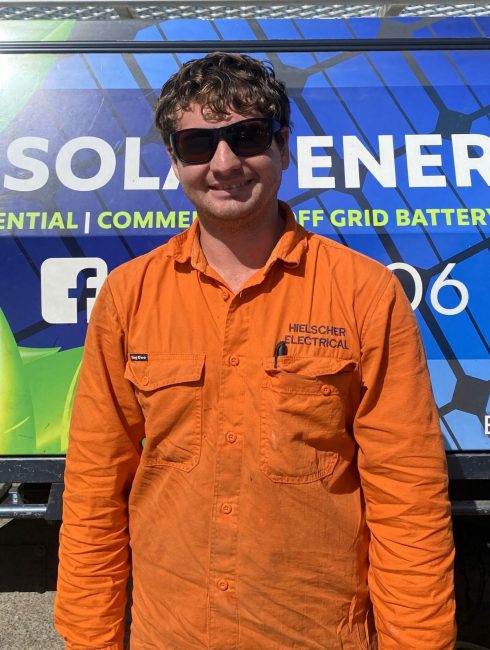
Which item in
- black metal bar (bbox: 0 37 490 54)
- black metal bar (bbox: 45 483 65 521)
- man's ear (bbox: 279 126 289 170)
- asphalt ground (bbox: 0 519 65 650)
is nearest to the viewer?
man's ear (bbox: 279 126 289 170)

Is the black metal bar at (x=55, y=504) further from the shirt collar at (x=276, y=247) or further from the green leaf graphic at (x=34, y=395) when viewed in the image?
the shirt collar at (x=276, y=247)

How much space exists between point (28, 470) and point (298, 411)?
1.08m

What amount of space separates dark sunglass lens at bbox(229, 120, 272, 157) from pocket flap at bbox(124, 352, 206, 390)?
0.43 meters

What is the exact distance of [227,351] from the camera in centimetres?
115

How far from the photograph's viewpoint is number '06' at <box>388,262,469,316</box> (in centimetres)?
179

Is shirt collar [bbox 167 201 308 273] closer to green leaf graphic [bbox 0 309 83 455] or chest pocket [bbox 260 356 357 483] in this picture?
chest pocket [bbox 260 356 357 483]

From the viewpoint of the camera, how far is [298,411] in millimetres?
1113

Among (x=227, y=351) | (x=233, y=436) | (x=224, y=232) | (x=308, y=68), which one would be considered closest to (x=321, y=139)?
(x=308, y=68)

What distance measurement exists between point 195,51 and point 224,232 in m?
1.03

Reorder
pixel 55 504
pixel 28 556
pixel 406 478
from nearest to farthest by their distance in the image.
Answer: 1. pixel 406 478
2. pixel 55 504
3. pixel 28 556

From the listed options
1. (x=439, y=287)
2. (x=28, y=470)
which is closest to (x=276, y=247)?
(x=439, y=287)

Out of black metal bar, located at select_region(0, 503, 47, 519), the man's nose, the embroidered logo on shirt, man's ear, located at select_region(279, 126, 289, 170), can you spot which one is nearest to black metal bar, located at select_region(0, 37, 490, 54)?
man's ear, located at select_region(279, 126, 289, 170)

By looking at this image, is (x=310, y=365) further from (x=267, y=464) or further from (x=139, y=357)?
(x=139, y=357)

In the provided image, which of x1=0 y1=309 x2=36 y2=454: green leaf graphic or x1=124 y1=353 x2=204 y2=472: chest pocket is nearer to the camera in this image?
x1=124 y1=353 x2=204 y2=472: chest pocket
